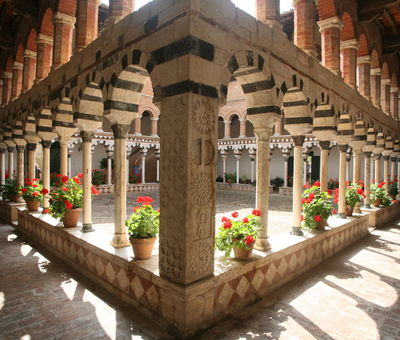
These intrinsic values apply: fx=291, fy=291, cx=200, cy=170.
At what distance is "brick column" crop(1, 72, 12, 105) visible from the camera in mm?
12273

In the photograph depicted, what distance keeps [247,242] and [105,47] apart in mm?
3735

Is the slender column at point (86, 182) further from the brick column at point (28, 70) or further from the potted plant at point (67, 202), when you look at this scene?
the brick column at point (28, 70)

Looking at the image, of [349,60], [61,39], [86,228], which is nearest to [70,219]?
[86,228]

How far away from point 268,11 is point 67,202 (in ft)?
16.4

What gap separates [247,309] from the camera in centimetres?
376

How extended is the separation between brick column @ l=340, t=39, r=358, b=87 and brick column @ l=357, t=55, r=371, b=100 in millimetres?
1708

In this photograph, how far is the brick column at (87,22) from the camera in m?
6.09

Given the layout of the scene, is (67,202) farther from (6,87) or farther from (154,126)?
(154,126)

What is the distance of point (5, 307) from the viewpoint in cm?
374

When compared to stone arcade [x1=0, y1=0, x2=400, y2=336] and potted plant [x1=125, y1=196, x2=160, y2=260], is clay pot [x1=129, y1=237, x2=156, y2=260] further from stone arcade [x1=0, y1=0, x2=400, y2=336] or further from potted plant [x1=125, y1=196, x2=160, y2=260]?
stone arcade [x1=0, y1=0, x2=400, y2=336]

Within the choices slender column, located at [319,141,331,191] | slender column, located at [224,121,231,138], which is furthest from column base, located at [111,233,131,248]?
slender column, located at [224,121,231,138]

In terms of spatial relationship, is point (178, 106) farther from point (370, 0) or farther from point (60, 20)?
point (370, 0)

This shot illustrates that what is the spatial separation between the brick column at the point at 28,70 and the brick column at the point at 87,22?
15.7 feet

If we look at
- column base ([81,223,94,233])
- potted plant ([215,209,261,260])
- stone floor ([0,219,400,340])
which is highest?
potted plant ([215,209,261,260])
